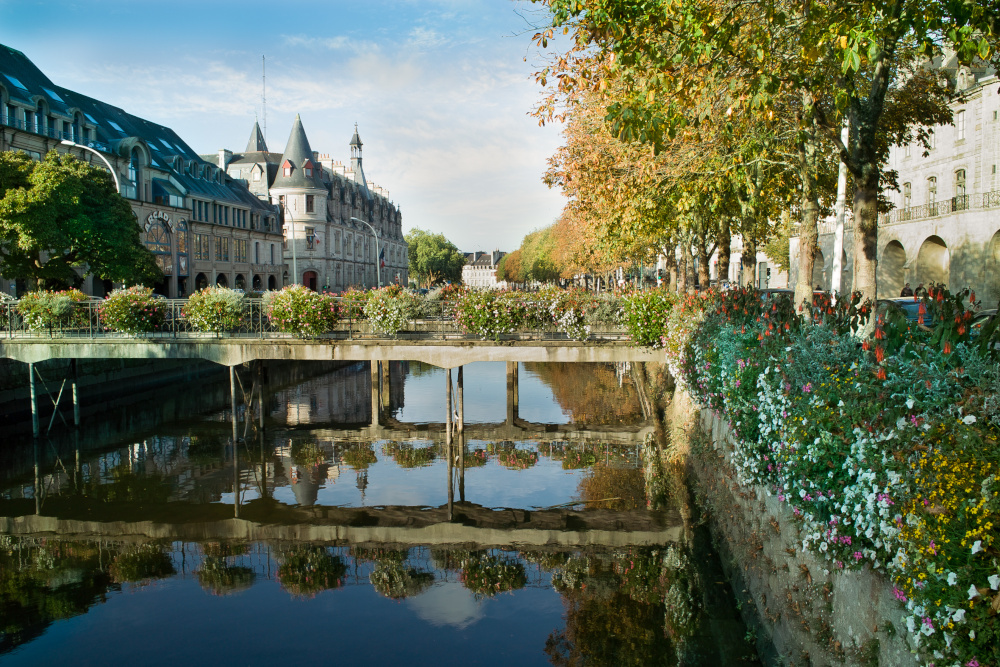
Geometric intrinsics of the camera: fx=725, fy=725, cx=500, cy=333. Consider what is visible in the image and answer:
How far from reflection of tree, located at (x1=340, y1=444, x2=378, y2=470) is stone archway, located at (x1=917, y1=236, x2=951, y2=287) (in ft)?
102

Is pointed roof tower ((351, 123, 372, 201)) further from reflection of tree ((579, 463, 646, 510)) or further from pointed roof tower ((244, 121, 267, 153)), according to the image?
reflection of tree ((579, 463, 646, 510))

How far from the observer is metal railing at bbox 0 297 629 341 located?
21.0 m

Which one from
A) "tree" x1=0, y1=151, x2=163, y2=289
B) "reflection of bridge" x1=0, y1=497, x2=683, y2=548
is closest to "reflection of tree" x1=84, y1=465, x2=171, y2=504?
"reflection of bridge" x1=0, y1=497, x2=683, y2=548

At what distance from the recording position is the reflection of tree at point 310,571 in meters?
12.2

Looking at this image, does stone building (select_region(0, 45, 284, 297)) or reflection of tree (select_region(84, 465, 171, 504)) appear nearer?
reflection of tree (select_region(84, 465, 171, 504))

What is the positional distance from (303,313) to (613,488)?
34.1 ft

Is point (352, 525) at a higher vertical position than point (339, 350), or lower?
lower

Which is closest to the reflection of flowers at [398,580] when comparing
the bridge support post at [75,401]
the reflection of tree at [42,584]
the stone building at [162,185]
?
the reflection of tree at [42,584]

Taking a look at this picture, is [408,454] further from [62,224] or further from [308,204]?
[308,204]

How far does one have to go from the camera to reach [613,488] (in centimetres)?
1698

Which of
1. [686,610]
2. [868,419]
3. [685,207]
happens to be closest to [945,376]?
[868,419]

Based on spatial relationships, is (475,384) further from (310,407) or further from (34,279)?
(34,279)

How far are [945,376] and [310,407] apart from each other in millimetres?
26415

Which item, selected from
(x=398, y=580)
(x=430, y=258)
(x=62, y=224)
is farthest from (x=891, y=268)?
(x=430, y=258)
